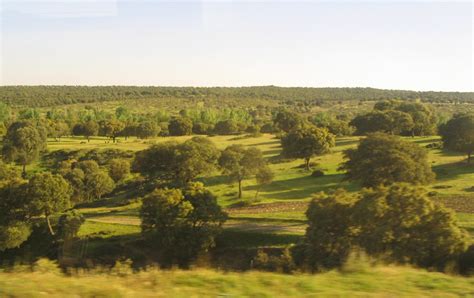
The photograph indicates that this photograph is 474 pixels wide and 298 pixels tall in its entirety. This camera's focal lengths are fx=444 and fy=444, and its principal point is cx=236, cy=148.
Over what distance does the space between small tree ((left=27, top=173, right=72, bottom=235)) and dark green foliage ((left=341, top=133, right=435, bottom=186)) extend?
80.5 feet

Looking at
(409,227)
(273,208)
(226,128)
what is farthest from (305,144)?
(226,128)

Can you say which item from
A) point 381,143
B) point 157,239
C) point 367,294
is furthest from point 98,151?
point 367,294

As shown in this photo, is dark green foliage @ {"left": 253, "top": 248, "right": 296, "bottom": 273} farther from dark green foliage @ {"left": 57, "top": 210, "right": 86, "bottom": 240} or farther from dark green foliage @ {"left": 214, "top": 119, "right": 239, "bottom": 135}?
dark green foliage @ {"left": 214, "top": 119, "right": 239, "bottom": 135}

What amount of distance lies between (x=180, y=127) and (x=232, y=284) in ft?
300

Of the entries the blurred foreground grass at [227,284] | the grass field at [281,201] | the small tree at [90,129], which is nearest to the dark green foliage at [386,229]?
the grass field at [281,201]

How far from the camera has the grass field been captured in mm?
34312

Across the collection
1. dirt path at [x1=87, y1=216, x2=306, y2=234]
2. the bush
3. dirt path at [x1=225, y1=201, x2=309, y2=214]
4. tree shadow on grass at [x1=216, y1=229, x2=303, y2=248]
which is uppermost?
the bush

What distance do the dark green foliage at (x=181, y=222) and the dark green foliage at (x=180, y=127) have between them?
2611 inches

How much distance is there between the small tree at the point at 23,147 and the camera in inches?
2625

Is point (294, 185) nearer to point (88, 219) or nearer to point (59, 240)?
point (88, 219)

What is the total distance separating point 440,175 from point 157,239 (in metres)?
34.0

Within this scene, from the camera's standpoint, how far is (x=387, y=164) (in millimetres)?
35000

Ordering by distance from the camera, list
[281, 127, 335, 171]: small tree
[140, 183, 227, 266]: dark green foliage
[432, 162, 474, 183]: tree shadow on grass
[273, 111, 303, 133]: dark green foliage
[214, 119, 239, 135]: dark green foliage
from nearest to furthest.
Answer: [140, 183, 227, 266]: dark green foliage < [432, 162, 474, 183]: tree shadow on grass < [281, 127, 335, 171]: small tree < [273, 111, 303, 133]: dark green foliage < [214, 119, 239, 135]: dark green foliage

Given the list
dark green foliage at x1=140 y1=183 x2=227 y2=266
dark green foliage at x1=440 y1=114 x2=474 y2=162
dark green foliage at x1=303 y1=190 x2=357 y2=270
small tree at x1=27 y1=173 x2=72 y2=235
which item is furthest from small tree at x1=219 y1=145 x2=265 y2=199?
dark green foliage at x1=440 y1=114 x2=474 y2=162
